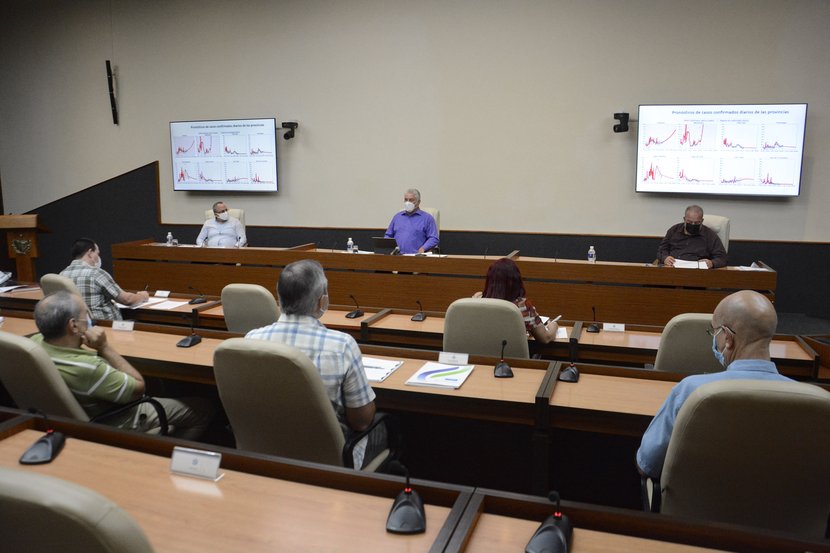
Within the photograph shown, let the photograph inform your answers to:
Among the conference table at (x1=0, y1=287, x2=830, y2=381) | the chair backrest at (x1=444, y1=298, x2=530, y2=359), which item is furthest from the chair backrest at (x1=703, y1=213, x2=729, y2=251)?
the chair backrest at (x1=444, y1=298, x2=530, y2=359)

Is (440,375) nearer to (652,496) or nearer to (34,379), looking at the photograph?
(652,496)

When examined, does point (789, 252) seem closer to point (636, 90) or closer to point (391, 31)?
point (636, 90)

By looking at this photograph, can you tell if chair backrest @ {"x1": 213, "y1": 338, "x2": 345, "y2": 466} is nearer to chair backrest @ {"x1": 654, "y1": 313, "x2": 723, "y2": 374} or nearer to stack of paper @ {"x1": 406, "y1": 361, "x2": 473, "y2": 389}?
stack of paper @ {"x1": 406, "y1": 361, "x2": 473, "y2": 389}

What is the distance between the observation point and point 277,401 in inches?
79.8

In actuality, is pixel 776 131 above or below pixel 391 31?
below

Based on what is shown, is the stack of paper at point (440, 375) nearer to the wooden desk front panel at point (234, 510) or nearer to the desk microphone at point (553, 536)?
the wooden desk front panel at point (234, 510)

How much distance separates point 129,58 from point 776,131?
8357 millimetres

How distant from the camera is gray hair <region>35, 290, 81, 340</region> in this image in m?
2.38

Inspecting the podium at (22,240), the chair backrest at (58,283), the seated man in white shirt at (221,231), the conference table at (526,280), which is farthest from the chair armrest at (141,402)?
the podium at (22,240)

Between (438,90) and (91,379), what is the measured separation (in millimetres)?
5705

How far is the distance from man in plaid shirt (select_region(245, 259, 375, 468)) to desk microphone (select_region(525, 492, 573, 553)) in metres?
1.00

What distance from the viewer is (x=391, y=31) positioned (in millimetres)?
7250

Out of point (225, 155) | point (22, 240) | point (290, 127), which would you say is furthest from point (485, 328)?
point (22, 240)

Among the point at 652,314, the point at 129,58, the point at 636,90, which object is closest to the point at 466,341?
the point at 652,314
